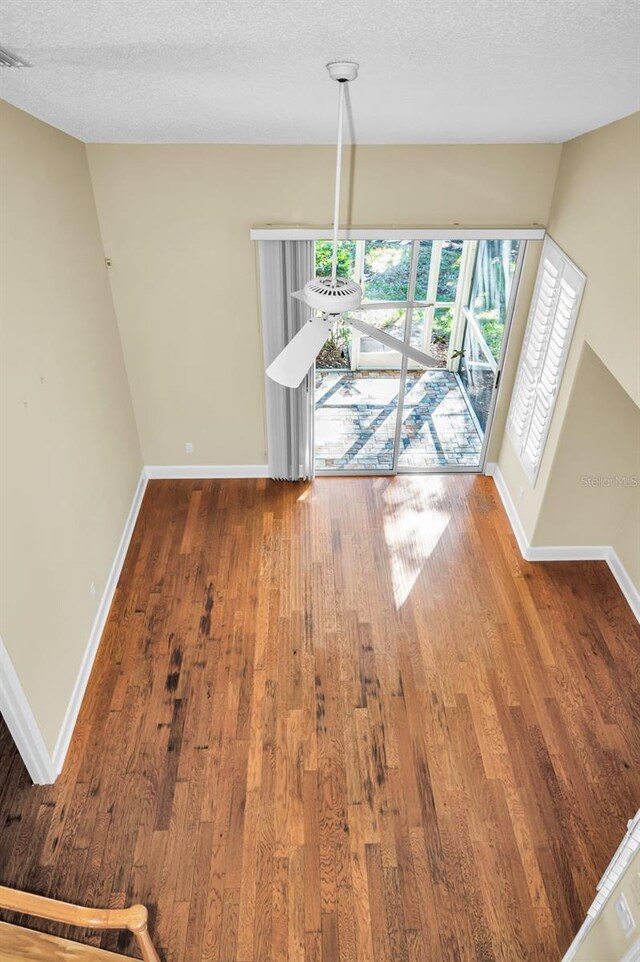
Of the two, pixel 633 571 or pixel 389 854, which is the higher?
pixel 633 571

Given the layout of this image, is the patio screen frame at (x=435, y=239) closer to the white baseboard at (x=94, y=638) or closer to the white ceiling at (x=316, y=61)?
the white ceiling at (x=316, y=61)

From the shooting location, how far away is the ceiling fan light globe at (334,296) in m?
2.63

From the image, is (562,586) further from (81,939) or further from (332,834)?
(81,939)

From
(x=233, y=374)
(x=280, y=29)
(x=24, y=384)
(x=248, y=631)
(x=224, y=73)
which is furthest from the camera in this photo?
(x=233, y=374)

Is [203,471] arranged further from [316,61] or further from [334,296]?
[316,61]

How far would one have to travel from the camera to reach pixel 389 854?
11.1 ft

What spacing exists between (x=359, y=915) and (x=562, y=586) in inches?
109

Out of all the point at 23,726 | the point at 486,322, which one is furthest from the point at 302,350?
the point at 486,322

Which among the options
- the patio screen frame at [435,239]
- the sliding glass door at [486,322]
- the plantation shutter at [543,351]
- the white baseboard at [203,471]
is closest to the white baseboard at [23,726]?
the white baseboard at [203,471]

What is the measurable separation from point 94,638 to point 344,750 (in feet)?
6.02

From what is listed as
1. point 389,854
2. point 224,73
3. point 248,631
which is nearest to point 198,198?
point 224,73

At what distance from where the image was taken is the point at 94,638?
4379 mm

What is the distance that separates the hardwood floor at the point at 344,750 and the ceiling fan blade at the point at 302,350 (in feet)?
7.43

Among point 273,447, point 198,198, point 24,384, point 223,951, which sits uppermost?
point 198,198
